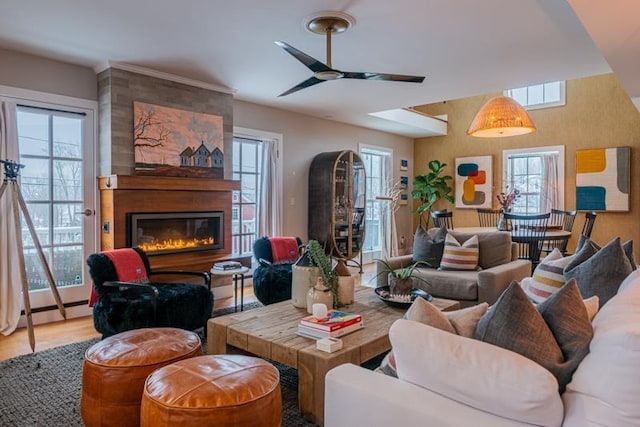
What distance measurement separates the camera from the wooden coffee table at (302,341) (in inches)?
82.5

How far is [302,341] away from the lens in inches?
90.0

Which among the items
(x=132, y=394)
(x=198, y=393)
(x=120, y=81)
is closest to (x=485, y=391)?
(x=198, y=393)

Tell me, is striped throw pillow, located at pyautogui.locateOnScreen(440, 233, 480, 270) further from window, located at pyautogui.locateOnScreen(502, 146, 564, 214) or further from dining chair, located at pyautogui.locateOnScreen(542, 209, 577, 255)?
window, located at pyautogui.locateOnScreen(502, 146, 564, 214)

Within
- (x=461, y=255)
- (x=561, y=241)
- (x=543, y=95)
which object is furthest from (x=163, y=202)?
(x=543, y=95)

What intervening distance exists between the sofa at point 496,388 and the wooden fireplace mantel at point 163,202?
11.3 feet

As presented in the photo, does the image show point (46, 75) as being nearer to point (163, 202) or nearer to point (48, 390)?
point (163, 202)

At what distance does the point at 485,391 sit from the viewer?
115cm

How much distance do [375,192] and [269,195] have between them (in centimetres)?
280

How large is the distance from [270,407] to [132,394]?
0.70 meters

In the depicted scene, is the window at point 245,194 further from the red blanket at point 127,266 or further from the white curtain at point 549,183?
the white curtain at point 549,183

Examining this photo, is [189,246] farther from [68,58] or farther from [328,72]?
[328,72]

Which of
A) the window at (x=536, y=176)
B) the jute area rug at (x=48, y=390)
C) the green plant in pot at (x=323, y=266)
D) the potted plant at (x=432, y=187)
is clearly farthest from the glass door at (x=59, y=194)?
Answer: the window at (x=536, y=176)

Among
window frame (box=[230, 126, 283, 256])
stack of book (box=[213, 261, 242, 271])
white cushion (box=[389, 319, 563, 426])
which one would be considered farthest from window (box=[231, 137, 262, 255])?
white cushion (box=[389, 319, 563, 426])

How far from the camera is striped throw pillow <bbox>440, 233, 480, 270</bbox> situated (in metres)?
4.15
